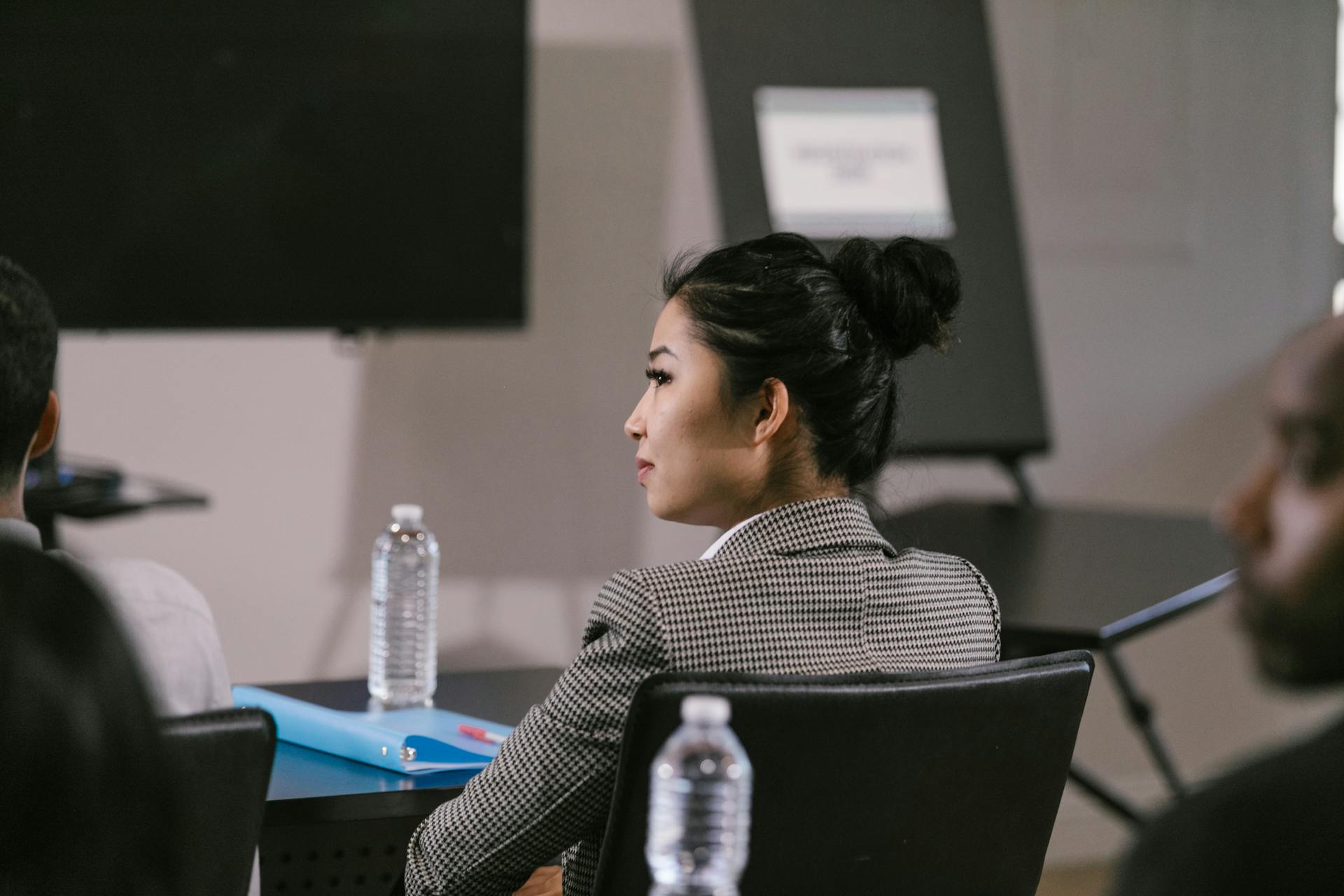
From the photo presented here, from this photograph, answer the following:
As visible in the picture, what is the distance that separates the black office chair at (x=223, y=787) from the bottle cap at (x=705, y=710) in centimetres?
32

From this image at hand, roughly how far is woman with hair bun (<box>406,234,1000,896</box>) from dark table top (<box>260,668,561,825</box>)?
11cm

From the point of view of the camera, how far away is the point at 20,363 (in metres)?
1.55

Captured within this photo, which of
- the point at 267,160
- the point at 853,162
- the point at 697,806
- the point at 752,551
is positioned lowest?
the point at 697,806

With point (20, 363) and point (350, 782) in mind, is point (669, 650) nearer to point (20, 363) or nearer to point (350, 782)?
point (350, 782)

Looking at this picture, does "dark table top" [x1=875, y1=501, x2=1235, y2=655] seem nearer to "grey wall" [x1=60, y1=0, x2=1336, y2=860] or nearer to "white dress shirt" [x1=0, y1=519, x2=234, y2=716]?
"grey wall" [x1=60, y1=0, x2=1336, y2=860]

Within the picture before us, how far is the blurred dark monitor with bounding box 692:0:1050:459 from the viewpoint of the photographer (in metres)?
3.15

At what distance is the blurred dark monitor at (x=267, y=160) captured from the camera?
9.04 ft

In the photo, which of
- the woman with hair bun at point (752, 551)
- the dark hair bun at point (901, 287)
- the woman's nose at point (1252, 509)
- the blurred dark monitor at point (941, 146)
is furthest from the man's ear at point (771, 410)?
the blurred dark monitor at point (941, 146)

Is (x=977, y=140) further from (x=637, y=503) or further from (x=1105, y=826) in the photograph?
(x=1105, y=826)

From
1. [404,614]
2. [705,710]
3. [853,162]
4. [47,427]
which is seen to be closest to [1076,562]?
[853,162]

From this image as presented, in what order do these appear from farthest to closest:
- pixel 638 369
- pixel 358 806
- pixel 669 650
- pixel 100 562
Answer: pixel 638 369, pixel 358 806, pixel 100 562, pixel 669 650

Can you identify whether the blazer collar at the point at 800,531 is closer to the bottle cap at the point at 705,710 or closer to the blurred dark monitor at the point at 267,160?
the bottle cap at the point at 705,710

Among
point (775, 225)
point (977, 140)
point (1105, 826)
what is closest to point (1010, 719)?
point (775, 225)

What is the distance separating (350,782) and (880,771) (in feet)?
2.07
